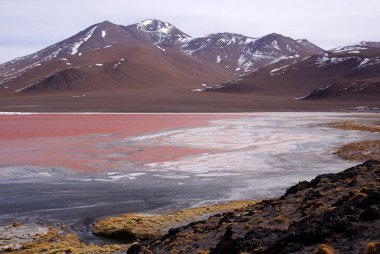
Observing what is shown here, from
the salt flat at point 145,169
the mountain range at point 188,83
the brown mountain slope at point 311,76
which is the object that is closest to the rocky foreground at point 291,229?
the salt flat at point 145,169

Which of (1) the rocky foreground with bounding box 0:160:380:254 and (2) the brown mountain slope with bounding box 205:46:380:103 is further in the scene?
(2) the brown mountain slope with bounding box 205:46:380:103

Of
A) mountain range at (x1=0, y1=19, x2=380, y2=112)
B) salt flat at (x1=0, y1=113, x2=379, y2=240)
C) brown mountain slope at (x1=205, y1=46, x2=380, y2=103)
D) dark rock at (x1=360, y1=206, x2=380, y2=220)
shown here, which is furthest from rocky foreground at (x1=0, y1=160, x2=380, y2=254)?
brown mountain slope at (x1=205, y1=46, x2=380, y2=103)

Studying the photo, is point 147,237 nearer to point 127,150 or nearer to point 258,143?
point 127,150

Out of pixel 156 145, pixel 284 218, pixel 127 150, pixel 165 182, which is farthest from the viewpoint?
pixel 156 145

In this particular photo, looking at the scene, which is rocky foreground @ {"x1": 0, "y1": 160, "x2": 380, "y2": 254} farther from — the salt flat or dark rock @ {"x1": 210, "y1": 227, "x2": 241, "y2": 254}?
the salt flat

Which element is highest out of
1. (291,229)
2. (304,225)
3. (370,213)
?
(370,213)

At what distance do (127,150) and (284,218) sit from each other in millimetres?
20166

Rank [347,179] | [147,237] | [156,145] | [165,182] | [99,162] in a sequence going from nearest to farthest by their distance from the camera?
[347,179] → [147,237] → [165,182] → [99,162] → [156,145]

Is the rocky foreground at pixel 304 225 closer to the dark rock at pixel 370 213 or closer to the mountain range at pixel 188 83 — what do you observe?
the dark rock at pixel 370 213

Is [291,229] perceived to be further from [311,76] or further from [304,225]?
[311,76]

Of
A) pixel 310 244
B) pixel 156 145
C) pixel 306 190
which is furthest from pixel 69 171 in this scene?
pixel 310 244

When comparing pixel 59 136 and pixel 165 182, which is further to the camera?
pixel 59 136

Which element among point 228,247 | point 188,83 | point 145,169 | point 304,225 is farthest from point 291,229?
point 188,83

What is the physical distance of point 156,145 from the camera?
31.2 m
